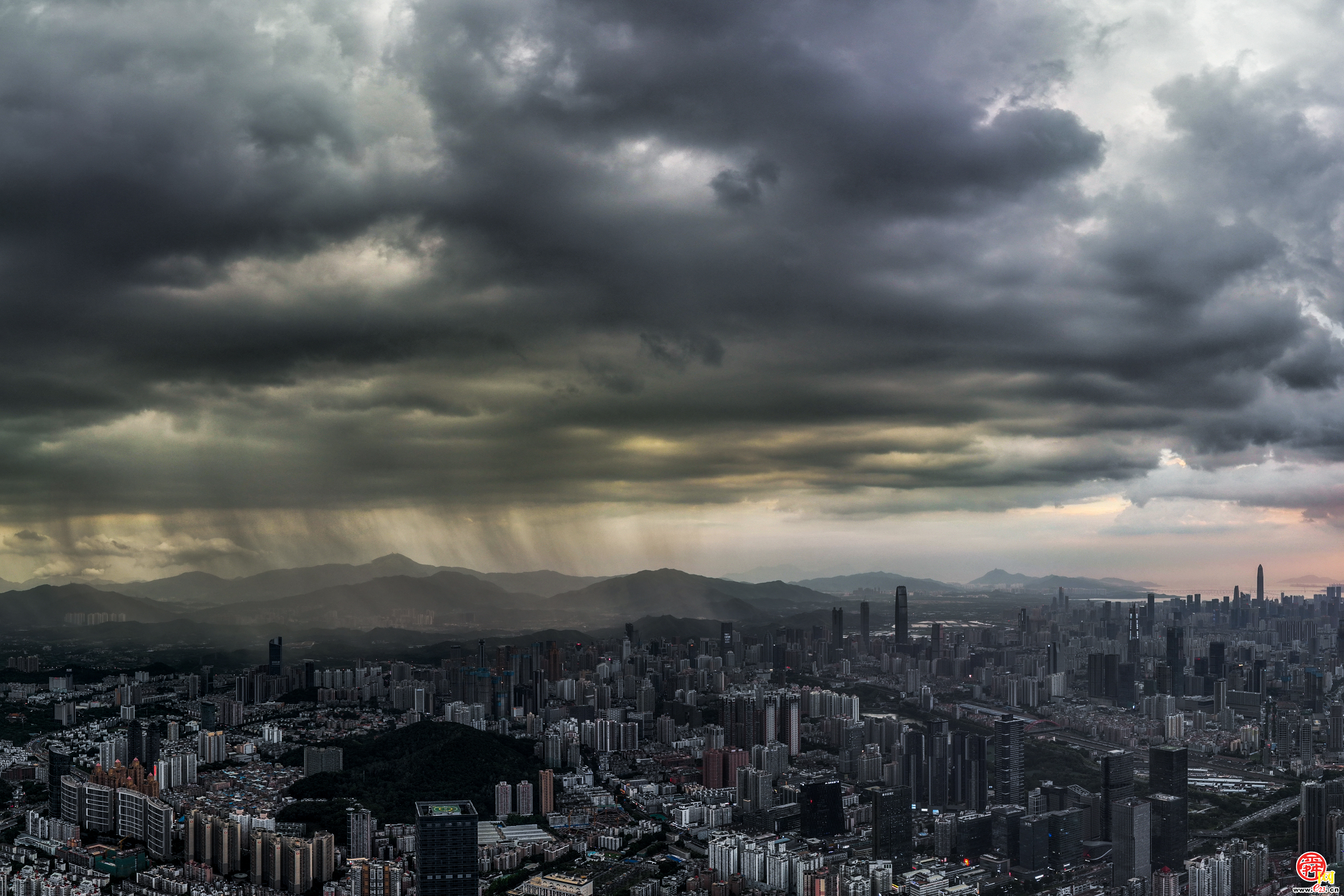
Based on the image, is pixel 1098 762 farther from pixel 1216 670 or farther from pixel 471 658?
pixel 471 658

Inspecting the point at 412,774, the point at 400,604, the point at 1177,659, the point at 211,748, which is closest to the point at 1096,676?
the point at 1177,659

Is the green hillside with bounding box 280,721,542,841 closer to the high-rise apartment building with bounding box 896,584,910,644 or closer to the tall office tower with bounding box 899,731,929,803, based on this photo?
the tall office tower with bounding box 899,731,929,803

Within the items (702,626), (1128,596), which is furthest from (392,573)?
(1128,596)

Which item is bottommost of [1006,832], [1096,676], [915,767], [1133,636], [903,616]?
[1006,832]

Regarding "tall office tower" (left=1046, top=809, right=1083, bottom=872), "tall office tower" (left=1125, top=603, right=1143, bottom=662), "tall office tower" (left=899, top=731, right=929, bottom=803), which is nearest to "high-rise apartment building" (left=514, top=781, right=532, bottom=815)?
"tall office tower" (left=899, top=731, right=929, bottom=803)

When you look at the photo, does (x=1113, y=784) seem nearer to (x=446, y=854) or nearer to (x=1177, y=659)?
(x=446, y=854)

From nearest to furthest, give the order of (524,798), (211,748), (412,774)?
1. (524,798)
2. (412,774)
3. (211,748)
